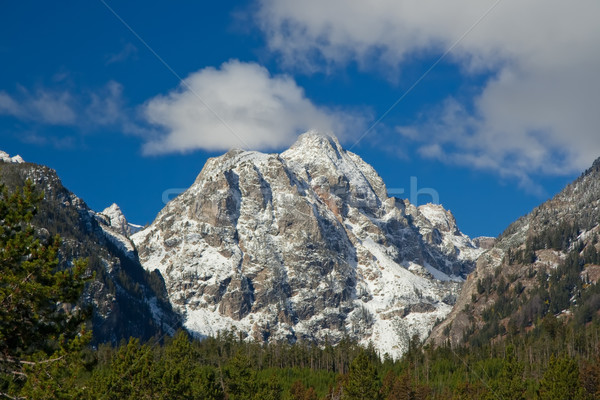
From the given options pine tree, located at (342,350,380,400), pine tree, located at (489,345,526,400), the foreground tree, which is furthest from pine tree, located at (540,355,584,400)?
the foreground tree

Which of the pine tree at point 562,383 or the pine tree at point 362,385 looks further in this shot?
the pine tree at point 362,385

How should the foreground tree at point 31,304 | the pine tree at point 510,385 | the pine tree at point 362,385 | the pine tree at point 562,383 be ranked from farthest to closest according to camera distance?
the pine tree at point 362,385 < the pine tree at point 510,385 < the pine tree at point 562,383 < the foreground tree at point 31,304

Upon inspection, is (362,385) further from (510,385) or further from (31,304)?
(31,304)

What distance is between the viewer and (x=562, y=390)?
116 meters

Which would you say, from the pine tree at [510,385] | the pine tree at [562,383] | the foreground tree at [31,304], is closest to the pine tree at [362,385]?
the pine tree at [510,385]

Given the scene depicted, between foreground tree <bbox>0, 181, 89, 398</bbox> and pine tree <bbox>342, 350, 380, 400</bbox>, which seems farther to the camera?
pine tree <bbox>342, 350, 380, 400</bbox>

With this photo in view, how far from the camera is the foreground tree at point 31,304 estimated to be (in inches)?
1208

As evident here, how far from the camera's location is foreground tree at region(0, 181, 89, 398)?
101 feet

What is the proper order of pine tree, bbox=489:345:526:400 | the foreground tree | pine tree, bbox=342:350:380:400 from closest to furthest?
the foreground tree, pine tree, bbox=489:345:526:400, pine tree, bbox=342:350:380:400

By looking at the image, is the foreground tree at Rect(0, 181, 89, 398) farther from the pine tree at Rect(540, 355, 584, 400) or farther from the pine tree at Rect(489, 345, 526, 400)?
the pine tree at Rect(540, 355, 584, 400)

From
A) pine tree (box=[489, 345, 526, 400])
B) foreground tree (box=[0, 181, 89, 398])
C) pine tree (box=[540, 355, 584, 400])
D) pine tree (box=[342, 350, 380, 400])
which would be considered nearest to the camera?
foreground tree (box=[0, 181, 89, 398])

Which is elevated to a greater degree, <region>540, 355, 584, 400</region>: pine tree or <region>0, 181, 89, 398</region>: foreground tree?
<region>540, 355, 584, 400</region>: pine tree

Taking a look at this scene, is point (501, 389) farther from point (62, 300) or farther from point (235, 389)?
point (62, 300)

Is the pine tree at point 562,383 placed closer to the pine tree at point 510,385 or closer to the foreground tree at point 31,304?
the pine tree at point 510,385
